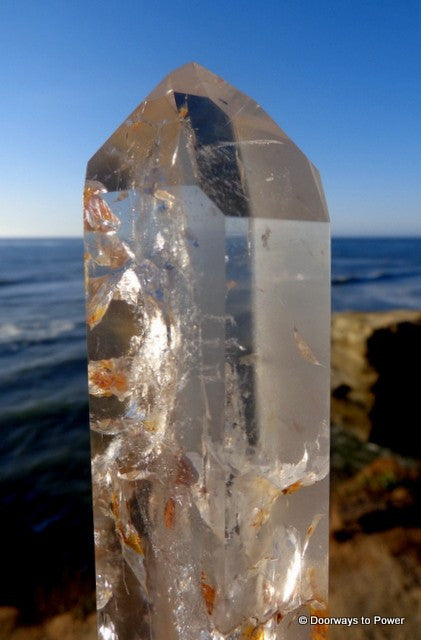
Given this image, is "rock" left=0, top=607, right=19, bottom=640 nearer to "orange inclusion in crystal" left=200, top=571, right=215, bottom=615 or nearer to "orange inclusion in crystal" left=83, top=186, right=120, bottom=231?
"orange inclusion in crystal" left=200, top=571, right=215, bottom=615

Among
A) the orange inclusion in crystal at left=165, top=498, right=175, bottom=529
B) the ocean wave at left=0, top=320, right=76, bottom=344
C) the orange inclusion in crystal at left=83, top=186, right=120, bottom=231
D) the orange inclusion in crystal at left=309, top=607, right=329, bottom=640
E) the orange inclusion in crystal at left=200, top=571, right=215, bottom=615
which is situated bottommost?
the ocean wave at left=0, top=320, right=76, bottom=344

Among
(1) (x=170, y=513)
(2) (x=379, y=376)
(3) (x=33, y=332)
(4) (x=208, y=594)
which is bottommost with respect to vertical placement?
(3) (x=33, y=332)

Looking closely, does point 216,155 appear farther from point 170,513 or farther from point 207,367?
point 170,513

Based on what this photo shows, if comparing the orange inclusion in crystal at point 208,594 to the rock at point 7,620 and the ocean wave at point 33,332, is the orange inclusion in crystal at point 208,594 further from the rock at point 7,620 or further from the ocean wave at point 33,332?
the ocean wave at point 33,332

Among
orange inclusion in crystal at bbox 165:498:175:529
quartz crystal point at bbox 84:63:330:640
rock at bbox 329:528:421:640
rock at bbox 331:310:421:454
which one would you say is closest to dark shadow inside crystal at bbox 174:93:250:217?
quartz crystal point at bbox 84:63:330:640

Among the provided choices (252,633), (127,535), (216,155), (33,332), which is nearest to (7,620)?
(127,535)

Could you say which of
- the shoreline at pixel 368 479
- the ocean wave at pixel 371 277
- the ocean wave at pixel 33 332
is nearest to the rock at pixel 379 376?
the shoreline at pixel 368 479
